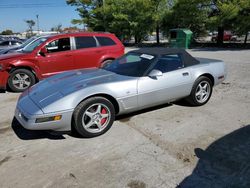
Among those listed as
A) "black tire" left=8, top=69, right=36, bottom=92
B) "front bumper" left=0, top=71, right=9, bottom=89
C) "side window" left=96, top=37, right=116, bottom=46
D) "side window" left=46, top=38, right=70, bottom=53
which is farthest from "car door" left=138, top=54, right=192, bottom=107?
"front bumper" left=0, top=71, right=9, bottom=89

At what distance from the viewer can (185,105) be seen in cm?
529

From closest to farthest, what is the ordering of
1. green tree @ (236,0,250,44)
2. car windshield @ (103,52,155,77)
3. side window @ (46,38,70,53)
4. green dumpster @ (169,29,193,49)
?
car windshield @ (103,52,155,77) < side window @ (46,38,70,53) < green tree @ (236,0,250,44) < green dumpster @ (169,29,193,49)

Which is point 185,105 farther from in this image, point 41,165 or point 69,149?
point 41,165

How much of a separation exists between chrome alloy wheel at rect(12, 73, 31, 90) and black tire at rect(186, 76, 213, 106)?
14.9ft

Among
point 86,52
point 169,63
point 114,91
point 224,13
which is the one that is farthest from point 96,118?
point 224,13

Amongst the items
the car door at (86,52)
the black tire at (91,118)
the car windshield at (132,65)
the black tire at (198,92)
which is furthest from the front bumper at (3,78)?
the black tire at (198,92)

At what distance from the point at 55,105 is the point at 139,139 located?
136 centimetres

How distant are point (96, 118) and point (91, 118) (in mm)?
85

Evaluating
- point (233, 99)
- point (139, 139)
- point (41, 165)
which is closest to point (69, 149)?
point (41, 165)

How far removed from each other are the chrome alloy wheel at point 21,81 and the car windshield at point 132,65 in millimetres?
3078

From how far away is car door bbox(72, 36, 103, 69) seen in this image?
752 cm

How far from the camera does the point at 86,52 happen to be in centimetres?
760

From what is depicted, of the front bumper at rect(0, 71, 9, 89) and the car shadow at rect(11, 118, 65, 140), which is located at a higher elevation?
the front bumper at rect(0, 71, 9, 89)

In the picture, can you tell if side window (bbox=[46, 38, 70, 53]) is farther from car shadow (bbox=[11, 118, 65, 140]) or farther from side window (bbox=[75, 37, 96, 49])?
car shadow (bbox=[11, 118, 65, 140])
